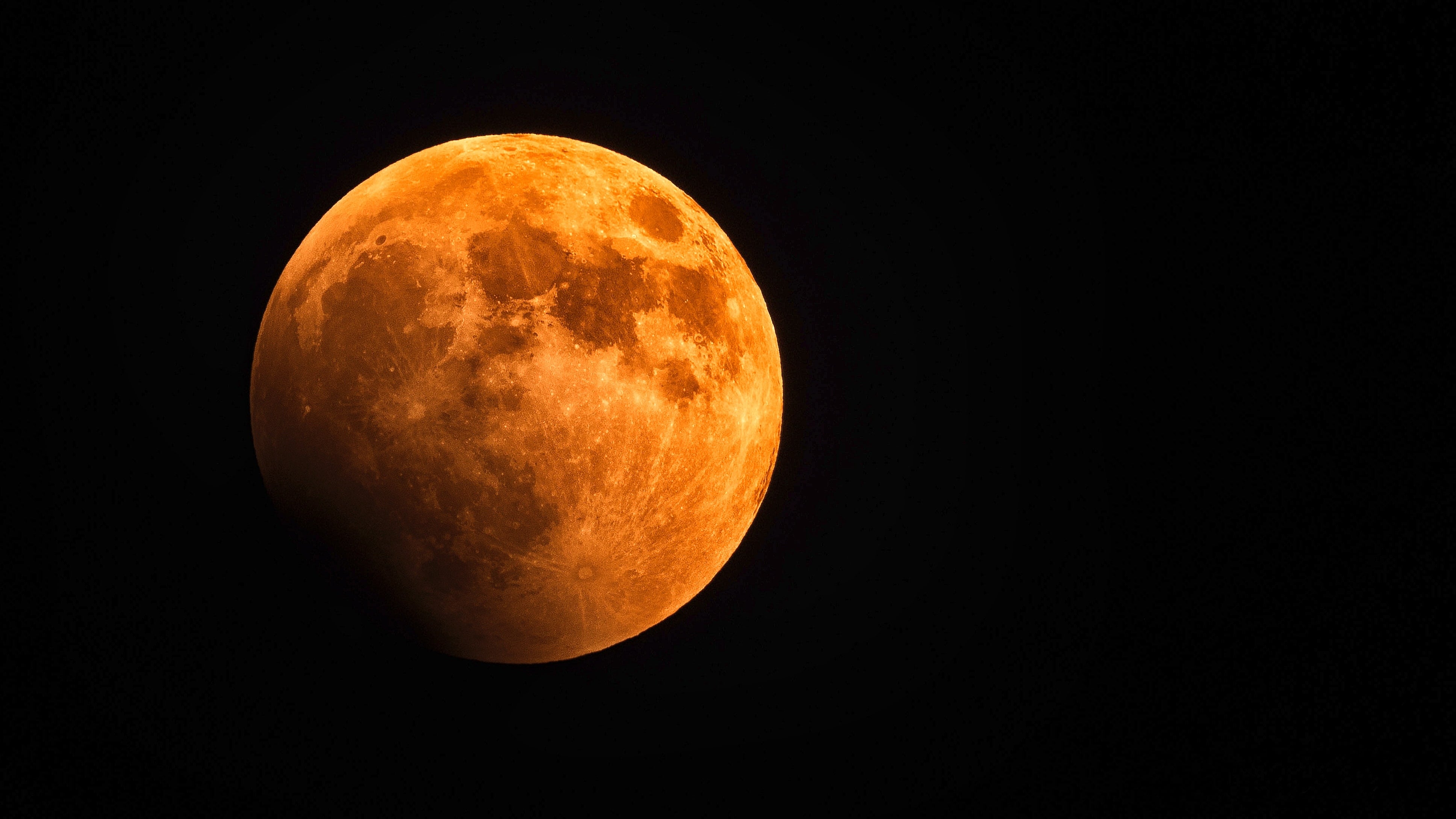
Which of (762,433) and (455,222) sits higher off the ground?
(455,222)

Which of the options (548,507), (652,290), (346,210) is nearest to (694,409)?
(652,290)

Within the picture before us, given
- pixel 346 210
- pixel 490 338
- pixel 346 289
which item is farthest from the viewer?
pixel 346 210

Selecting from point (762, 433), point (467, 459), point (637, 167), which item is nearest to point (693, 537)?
point (762, 433)

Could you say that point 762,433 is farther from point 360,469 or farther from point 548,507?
point 360,469

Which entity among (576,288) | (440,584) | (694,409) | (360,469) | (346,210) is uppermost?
(346,210)

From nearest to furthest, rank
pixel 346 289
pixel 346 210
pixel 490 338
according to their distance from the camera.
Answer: pixel 490 338, pixel 346 289, pixel 346 210

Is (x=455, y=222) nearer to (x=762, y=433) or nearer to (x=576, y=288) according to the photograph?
(x=576, y=288)

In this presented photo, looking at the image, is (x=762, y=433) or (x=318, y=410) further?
(x=762, y=433)
